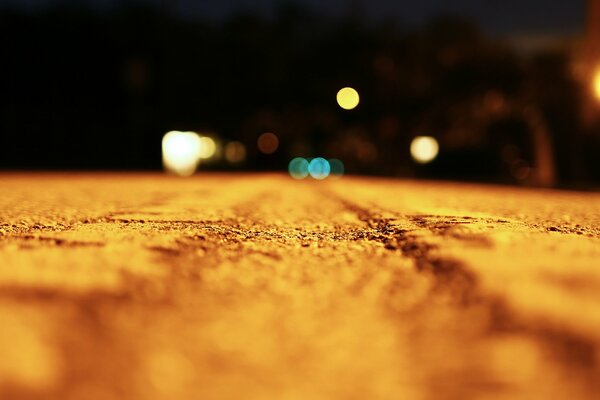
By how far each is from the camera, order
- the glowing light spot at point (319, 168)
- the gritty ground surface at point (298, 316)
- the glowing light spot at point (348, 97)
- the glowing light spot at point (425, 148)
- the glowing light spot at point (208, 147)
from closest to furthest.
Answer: the gritty ground surface at point (298, 316), the glowing light spot at point (348, 97), the glowing light spot at point (425, 148), the glowing light spot at point (319, 168), the glowing light spot at point (208, 147)

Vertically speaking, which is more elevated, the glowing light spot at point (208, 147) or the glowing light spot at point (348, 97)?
the glowing light spot at point (348, 97)

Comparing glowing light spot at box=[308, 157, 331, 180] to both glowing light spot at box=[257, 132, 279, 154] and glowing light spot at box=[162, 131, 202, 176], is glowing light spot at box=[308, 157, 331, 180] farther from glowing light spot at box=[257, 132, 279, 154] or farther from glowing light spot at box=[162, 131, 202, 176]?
glowing light spot at box=[257, 132, 279, 154]

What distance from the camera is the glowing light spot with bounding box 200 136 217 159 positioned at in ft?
149

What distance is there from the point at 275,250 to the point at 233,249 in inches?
12.2

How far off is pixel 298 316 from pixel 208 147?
44629mm

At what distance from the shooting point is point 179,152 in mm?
33906

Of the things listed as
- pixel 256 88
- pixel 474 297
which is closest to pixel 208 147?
pixel 256 88

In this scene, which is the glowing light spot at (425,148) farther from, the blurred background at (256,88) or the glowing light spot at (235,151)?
Answer: the glowing light spot at (235,151)

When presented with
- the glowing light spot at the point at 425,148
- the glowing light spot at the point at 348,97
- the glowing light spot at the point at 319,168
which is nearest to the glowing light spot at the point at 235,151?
the glowing light spot at the point at 319,168

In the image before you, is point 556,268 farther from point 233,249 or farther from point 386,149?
point 386,149

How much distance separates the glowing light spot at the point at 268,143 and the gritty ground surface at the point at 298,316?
5260 centimetres

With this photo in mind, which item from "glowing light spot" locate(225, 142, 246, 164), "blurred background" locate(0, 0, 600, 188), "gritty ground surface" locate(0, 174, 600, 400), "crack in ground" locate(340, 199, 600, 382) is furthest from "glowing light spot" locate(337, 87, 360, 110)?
"gritty ground surface" locate(0, 174, 600, 400)

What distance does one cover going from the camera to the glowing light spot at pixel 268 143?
58534 mm

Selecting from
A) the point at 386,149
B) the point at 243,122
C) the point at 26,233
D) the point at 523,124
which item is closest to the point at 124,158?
the point at 243,122
